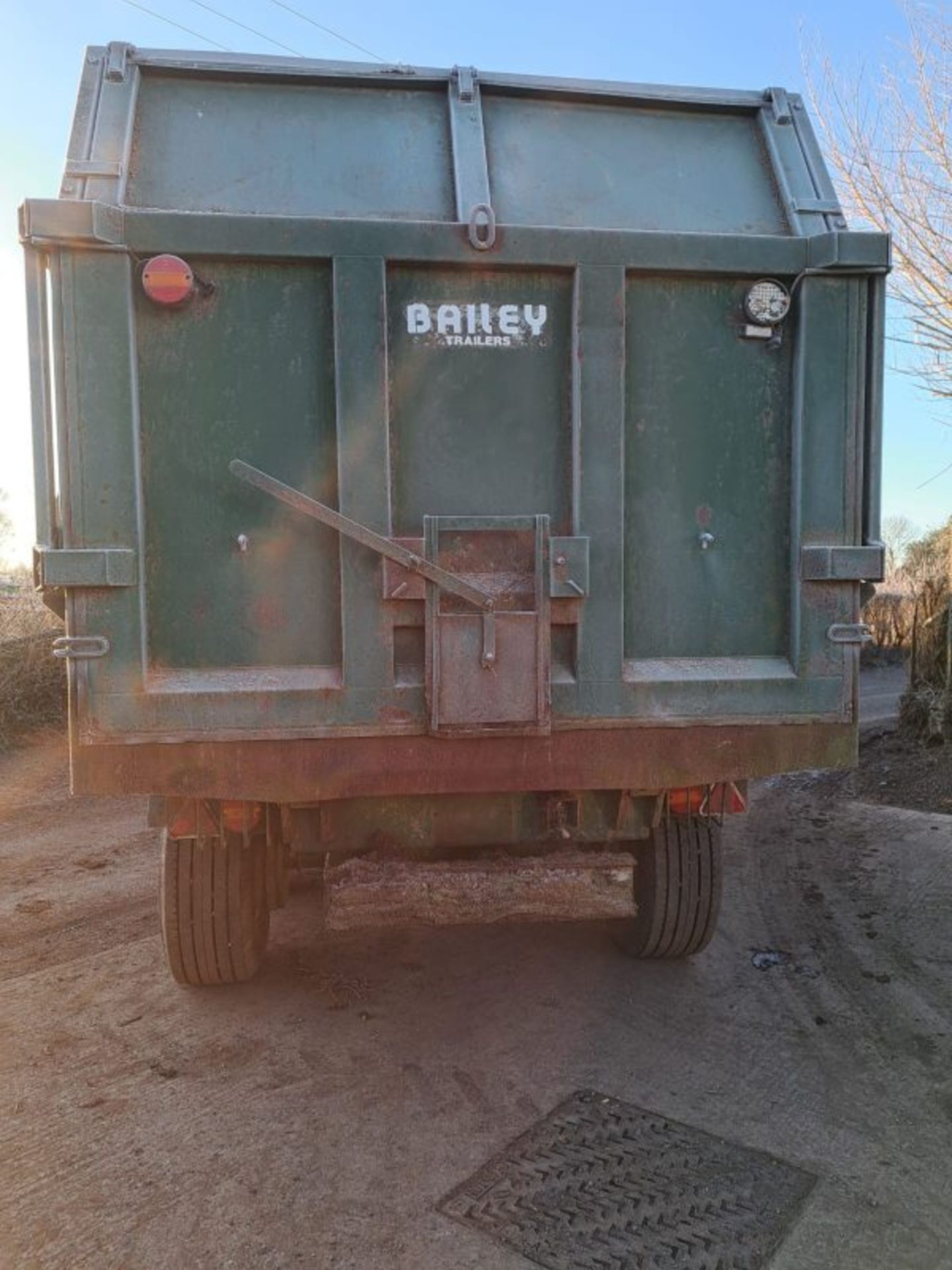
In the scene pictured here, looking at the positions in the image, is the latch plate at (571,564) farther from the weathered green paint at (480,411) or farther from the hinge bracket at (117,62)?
the hinge bracket at (117,62)

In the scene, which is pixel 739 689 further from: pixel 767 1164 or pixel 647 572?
pixel 767 1164

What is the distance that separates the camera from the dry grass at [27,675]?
897 cm

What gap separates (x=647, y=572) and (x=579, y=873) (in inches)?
42.9

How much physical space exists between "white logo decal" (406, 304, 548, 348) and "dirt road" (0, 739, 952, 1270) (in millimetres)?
2506

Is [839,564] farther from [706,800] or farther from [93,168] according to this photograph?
[93,168]

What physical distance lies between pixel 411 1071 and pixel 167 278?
2754mm

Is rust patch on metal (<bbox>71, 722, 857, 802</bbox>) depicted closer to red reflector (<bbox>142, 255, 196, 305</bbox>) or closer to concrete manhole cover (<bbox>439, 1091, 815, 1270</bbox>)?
concrete manhole cover (<bbox>439, 1091, 815, 1270</bbox>)

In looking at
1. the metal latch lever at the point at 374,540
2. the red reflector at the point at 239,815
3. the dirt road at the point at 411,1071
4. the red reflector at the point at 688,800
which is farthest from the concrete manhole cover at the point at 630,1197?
the metal latch lever at the point at 374,540

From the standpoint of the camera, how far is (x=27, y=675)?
918 centimetres

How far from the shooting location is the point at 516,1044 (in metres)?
3.58

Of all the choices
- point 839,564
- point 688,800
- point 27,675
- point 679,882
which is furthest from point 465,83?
point 27,675

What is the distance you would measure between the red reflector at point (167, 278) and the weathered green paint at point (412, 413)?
66 millimetres

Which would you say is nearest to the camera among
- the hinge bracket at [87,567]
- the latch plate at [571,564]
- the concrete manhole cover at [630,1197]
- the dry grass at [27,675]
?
the concrete manhole cover at [630,1197]

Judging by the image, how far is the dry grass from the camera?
29.4ft
